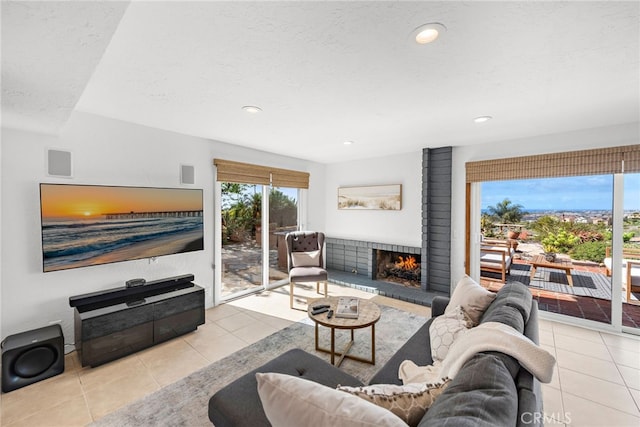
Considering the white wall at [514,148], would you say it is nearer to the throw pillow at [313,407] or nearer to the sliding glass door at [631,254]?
the sliding glass door at [631,254]

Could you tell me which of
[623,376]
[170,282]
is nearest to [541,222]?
[623,376]

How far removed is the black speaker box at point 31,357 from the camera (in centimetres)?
206

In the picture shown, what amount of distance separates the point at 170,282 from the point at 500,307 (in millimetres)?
3187

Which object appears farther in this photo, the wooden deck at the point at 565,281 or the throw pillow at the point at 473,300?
the wooden deck at the point at 565,281

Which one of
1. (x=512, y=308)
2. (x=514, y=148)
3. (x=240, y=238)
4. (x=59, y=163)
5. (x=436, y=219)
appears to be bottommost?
(x=512, y=308)

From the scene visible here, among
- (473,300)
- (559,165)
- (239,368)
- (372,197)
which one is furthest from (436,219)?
(239,368)

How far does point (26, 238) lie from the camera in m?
2.36

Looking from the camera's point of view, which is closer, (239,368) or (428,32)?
(428,32)

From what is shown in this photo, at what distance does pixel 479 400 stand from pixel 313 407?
1.73ft

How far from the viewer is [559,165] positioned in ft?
10.6

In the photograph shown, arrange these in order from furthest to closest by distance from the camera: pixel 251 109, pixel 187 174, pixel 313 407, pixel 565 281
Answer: pixel 565 281 → pixel 187 174 → pixel 251 109 → pixel 313 407

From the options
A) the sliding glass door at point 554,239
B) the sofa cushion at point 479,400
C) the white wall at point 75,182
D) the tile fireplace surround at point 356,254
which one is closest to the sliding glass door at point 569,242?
the sliding glass door at point 554,239

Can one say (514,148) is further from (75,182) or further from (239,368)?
(75,182)

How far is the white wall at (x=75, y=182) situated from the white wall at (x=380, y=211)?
264cm
